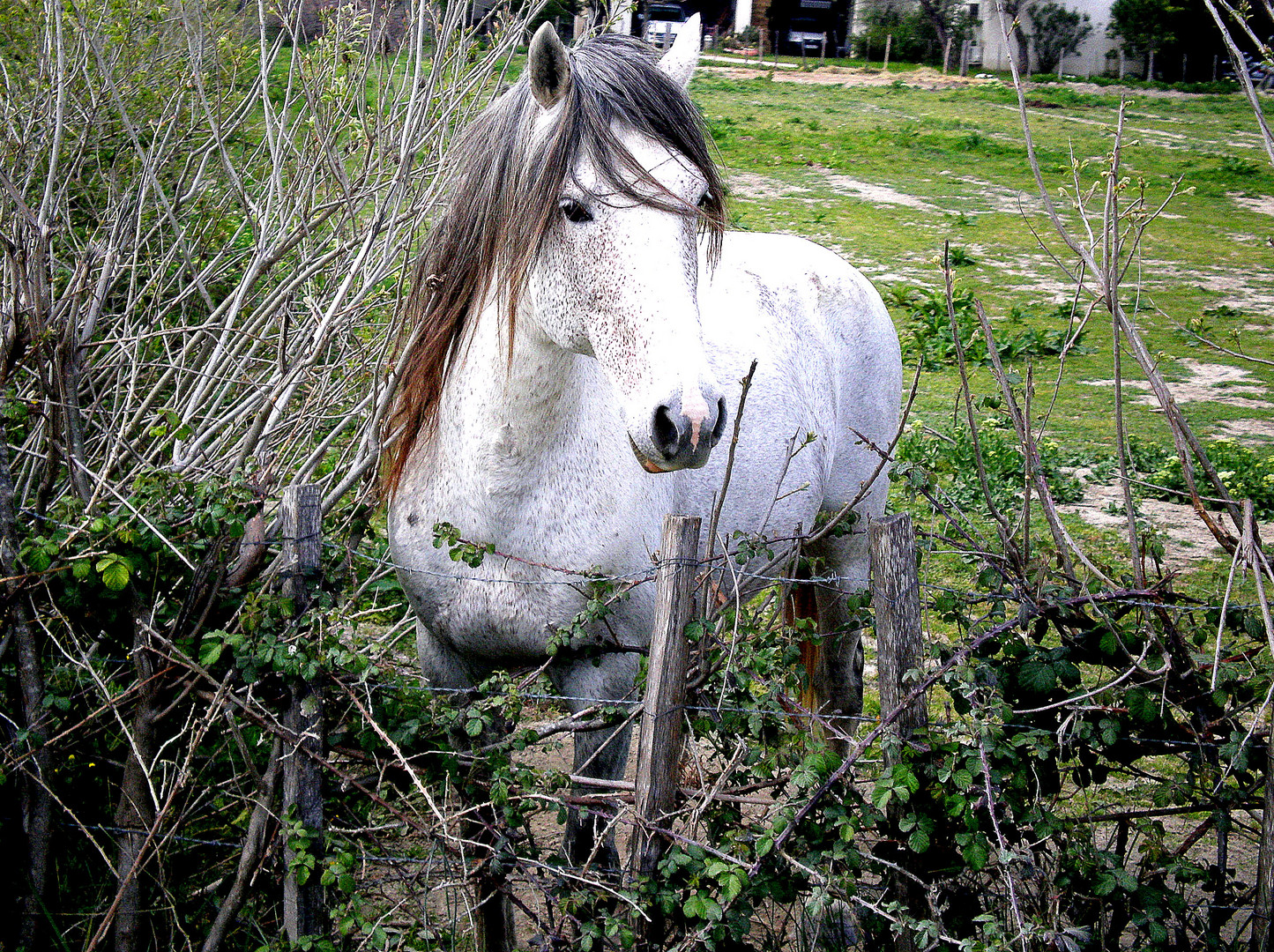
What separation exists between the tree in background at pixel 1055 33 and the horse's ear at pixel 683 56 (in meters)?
32.4

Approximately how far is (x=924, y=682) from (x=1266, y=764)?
2.39ft

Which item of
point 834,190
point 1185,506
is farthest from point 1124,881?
point 834,190

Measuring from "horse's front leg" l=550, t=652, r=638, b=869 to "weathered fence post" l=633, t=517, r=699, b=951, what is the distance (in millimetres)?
175

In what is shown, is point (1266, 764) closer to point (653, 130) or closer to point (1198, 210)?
point (653, 130)

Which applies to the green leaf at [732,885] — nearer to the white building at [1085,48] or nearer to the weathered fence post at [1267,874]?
the weathered fence post at [1267,874]

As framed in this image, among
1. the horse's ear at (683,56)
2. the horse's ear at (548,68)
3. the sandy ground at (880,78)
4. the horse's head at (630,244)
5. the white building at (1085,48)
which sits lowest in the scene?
the horse's head at (630,244)

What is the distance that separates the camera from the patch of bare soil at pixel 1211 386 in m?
7.55

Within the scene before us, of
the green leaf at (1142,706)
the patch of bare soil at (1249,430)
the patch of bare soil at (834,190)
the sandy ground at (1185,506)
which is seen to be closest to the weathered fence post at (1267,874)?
the green leaf at (1142,706)

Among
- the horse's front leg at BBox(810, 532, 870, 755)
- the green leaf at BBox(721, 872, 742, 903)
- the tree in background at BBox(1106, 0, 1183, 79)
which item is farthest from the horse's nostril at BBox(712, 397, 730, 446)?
the tree in background at BBox(1106, 0, 1183, 79)

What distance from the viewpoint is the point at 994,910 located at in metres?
2.08

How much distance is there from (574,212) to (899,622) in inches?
42.7

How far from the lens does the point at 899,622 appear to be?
86.7 inches

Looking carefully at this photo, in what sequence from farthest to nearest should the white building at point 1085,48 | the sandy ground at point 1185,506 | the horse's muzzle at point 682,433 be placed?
the white building at point 1085,48 → the sandy ground at point 1185,506 → the horse's muzzle at point 682,433

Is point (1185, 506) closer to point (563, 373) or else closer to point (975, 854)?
point (975, 854)
